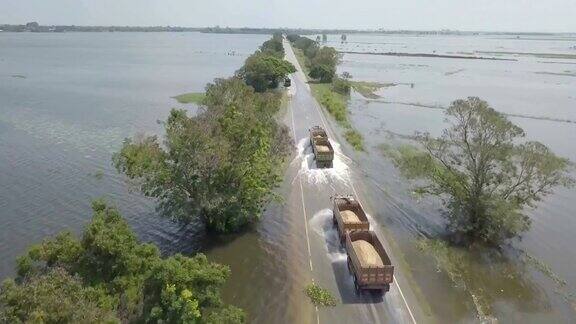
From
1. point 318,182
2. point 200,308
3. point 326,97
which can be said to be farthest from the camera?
point 326,97

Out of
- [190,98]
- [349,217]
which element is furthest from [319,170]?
[190,98]

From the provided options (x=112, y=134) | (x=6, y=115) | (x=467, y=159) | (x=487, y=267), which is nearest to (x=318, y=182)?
(x=467, y=159)

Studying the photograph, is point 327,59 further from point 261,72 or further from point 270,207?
point 270,207

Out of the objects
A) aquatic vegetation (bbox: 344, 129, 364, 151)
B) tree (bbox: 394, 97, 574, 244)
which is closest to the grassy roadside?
aquatic vegetation (bbox: 344, 129, 364, 151)

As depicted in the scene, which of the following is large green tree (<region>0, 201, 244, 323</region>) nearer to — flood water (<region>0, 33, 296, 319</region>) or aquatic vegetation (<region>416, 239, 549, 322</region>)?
flood water (<region>0, 33, 296, 319</region>)

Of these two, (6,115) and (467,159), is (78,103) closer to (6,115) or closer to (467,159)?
(6,115)
